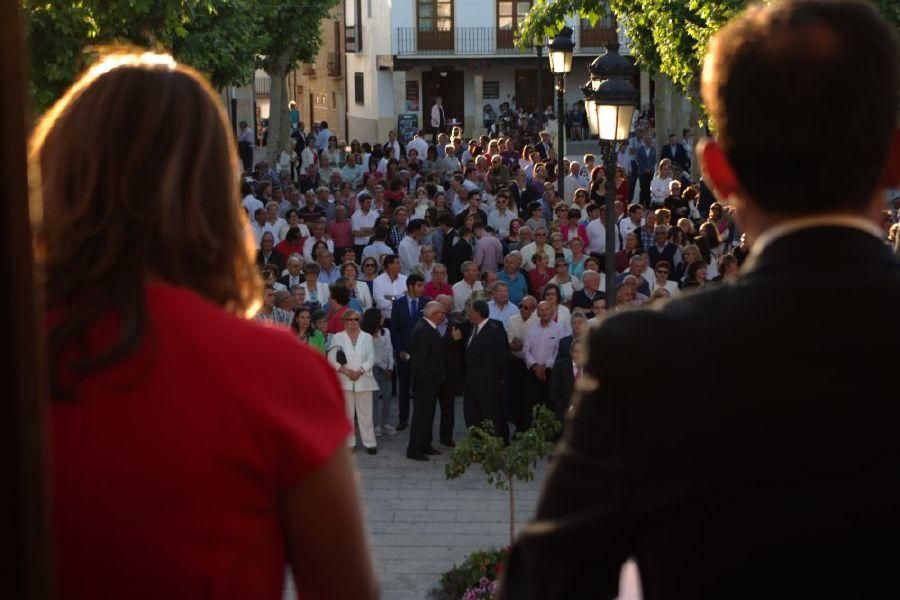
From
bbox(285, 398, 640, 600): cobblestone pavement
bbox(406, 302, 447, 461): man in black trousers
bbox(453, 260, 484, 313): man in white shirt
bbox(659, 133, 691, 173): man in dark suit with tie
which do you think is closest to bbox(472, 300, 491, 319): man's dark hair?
bbox(406, 302, 447, 461): man in black trousers

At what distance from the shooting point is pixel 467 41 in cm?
5306

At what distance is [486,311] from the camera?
13062 mm

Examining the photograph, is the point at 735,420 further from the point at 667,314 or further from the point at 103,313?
the point at 103,313

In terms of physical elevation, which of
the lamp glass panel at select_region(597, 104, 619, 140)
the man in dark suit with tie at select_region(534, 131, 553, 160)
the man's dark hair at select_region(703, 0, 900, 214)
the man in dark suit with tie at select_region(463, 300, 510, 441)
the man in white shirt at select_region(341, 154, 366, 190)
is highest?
the man's dark hair at select_region(703, 0, 900, 214)

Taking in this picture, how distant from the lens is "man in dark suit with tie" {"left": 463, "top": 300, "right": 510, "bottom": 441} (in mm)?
13086

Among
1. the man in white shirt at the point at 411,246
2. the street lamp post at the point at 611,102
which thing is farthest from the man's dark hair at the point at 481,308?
the man in white shirt at the point at 411,246

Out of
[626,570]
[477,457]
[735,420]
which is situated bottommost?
[477,457]

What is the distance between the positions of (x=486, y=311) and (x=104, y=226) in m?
11.4

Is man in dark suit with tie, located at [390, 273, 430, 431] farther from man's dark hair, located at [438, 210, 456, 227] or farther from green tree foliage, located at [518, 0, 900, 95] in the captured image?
green tree foliage, located at [518, 0, 900, 95]

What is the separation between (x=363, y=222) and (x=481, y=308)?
644 cm

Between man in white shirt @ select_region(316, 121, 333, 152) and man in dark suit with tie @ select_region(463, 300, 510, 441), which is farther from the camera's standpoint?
man in white shirt @ select_region(316, 121, 333, 152)

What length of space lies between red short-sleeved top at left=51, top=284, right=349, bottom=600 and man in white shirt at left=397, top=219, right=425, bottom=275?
14.8 m

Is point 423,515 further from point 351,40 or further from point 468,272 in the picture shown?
point 351,40

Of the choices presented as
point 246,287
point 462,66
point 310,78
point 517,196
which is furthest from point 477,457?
point 310,78
